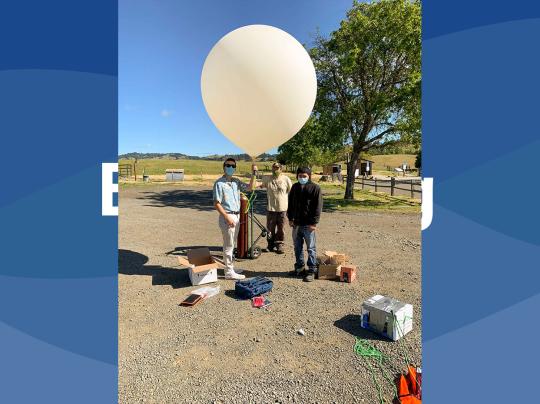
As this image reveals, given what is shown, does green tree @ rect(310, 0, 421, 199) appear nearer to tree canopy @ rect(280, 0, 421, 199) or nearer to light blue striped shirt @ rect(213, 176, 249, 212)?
tree canopy @ rect(280, 0, 421, 199)

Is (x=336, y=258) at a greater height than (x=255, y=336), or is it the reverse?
(x=336, y=258)

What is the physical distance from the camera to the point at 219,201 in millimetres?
4984

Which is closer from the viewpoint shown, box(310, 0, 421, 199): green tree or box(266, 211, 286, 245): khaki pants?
box(266, 211, 286, 245): khaki pants

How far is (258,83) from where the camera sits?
4.23 meters

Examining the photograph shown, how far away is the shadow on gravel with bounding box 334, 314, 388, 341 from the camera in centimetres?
353

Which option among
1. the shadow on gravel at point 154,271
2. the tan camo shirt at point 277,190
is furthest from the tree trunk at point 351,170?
Answer: the shadow on gravel at point 154,271

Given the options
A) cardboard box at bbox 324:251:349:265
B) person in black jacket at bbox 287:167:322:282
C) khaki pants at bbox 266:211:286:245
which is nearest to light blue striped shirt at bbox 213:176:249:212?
person in black jacket at bbox 287:167:322:282

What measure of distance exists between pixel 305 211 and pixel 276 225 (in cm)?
202

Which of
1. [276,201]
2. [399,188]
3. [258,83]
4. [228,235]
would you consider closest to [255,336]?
[228,235]

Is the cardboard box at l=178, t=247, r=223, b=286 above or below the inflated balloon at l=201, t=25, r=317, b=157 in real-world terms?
below

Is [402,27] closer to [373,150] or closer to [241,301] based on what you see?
[373,150]

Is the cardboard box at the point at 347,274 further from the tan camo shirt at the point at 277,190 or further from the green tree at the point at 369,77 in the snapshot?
the green tree at the point at 369,77

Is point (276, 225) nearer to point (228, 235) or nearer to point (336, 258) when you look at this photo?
point (336, 258)

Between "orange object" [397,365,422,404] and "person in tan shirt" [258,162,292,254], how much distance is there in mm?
4272
